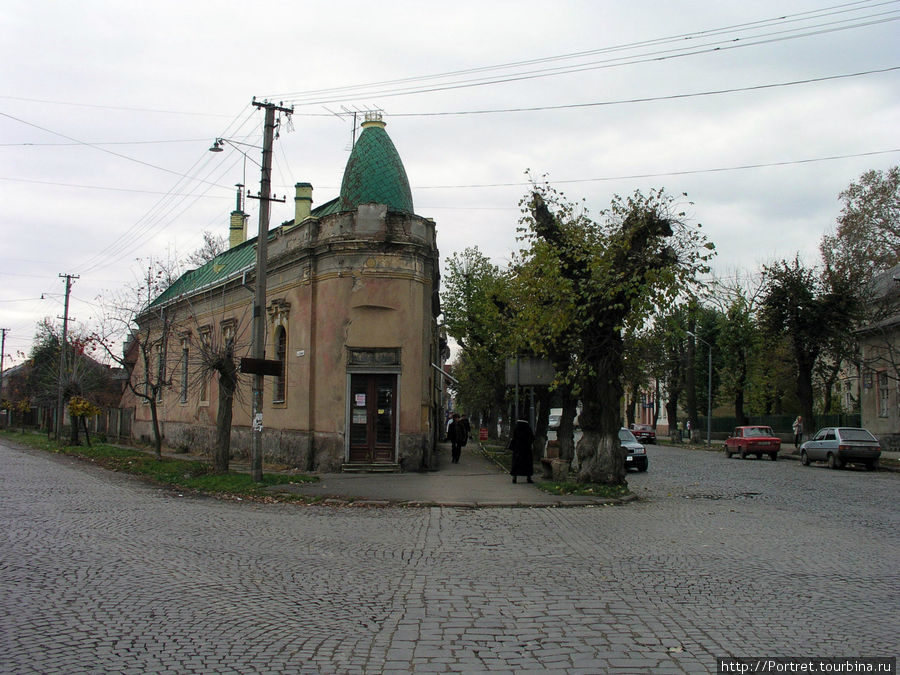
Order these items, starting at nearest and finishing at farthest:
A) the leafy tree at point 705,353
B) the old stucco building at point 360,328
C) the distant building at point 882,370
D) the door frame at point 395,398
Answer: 1. the door frame at point 395,398
2. the old stucco building at point 360,328
3. the distant building at point 882,370
4. the leafy tree at point 705,353

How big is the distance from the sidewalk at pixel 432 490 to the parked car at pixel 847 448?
14163 mm

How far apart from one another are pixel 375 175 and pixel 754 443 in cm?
2299

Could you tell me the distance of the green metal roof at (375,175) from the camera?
23391mm

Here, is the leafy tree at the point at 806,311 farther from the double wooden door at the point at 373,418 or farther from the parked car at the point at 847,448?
the double wooden door at the point at 373,418

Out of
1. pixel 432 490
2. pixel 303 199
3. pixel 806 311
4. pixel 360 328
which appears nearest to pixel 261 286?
pixel 360 328

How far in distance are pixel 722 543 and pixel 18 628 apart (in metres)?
8.68

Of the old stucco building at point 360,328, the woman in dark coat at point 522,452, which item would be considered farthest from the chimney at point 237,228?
the woman in dark coat at point 522,452

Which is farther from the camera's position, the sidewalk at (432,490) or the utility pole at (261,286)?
the utility pole at (261,286)

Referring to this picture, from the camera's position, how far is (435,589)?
7.60m

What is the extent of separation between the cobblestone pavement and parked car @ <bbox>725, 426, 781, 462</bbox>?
22127mm

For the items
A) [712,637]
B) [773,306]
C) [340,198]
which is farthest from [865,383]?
[712,637]

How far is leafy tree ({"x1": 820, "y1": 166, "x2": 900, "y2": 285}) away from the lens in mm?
43719

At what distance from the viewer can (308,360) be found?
74.4ft

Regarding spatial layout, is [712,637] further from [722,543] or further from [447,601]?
[722,543]
